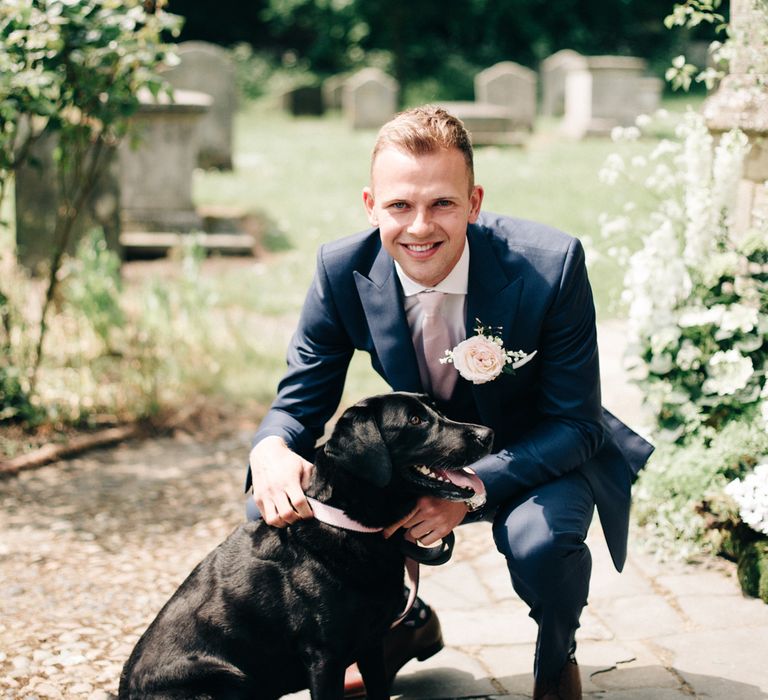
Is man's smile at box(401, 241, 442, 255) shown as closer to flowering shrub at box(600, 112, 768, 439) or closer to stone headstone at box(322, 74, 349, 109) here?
flowering shrub at box(600, 112, 768, 439)

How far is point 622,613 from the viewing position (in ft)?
11.5

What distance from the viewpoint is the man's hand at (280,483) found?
8.80ft

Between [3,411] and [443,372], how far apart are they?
122 inches

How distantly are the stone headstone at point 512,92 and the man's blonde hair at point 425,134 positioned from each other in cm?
1582

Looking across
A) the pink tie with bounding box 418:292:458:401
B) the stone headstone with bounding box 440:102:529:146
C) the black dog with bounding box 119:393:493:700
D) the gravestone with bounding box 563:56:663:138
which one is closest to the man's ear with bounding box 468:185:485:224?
the pink tie with bounding box 418:292:458:401

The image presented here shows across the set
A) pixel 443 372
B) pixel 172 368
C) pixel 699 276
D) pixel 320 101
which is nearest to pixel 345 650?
pixel 443 372

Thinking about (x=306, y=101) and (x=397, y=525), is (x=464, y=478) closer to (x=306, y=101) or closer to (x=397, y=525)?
(x=397, y=525)

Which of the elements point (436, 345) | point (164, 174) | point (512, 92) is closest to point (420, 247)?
point (436, 345)

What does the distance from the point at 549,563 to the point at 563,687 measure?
14.7 inches

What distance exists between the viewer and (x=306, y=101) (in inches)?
871

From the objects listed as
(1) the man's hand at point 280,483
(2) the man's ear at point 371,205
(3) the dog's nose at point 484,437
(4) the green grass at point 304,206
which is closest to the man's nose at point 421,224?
(2) the man's ear at point 371,205

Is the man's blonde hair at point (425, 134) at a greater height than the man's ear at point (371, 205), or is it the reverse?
the man's blonde hair at point (425, 134)

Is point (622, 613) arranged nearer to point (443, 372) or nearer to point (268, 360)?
point (443, 372)

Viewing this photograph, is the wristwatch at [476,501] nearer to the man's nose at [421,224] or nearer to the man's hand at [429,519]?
the man's hand at [429,519]
